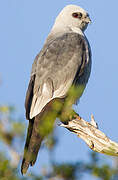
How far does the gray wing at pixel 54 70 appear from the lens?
4.90 meters

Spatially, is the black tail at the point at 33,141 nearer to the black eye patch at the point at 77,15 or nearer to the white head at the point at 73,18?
the white head at the point at 73,18

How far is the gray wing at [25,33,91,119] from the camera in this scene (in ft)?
16.1

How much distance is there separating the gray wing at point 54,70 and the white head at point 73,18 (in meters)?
0.98

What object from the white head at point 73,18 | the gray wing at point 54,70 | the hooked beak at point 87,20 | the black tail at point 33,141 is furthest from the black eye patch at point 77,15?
the black tail at point 33,141

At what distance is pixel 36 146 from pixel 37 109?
0.54 metres

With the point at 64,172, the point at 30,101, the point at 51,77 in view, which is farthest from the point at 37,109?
the point at 64,172

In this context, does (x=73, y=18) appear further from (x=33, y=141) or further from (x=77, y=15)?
(x=33, y=141)

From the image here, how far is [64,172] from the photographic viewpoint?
1.56m

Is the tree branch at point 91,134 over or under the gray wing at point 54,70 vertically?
Result: under

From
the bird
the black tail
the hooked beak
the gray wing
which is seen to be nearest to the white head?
the hooked beak

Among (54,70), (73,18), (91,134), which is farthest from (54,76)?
(73,18)

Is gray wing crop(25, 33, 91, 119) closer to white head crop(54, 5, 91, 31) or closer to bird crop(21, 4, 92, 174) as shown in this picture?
bird crop(21, 4, 92, 174)

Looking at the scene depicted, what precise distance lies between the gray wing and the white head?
38.7 inches

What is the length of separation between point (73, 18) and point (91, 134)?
10.4ft
